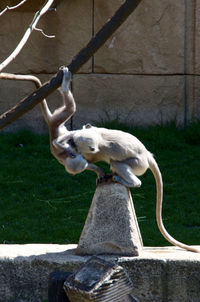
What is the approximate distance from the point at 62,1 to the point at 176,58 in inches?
59.2

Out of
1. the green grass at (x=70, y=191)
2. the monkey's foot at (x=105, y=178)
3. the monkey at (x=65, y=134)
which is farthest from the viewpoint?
the green grass at (x=70, y=191)

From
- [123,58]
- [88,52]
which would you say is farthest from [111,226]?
[123,58]

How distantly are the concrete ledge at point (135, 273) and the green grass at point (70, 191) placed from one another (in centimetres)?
150

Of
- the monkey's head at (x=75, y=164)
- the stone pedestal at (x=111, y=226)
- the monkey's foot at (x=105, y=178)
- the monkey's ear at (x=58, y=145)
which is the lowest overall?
the stone pedestal at (x=111, y=226)

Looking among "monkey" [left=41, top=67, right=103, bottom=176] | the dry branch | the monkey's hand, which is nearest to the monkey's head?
"monkey" [left=41, top=67, right=103, bottom=176]

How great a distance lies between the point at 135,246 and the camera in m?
4.19

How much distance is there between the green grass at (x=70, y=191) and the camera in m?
5.91

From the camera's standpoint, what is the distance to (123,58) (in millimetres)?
7883

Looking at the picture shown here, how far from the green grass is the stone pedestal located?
4.95 ft

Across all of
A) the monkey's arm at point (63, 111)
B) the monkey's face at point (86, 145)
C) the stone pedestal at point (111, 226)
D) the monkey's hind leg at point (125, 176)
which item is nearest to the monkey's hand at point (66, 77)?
the monkey's arm at point (63, 111)

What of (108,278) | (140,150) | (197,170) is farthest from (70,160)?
(197,170)

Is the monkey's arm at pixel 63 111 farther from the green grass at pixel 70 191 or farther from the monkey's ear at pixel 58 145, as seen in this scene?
the green grass at pixel 70 191

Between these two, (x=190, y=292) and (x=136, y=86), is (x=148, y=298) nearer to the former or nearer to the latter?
(x=190, y=292)

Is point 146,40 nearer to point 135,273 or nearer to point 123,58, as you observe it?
point 123,58
